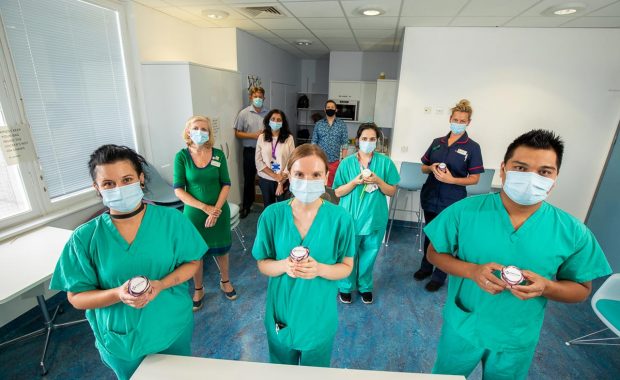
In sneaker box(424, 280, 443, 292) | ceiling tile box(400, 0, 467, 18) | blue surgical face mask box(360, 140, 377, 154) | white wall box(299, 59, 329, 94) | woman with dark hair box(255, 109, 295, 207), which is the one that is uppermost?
ceiling tile box(400, 0, 467, 18)

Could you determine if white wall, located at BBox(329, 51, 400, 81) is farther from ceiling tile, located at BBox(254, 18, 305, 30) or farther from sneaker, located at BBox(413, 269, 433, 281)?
sneaker, located at BBox(413, 269, 433, 281)

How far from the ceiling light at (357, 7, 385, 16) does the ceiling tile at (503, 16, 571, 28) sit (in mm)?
1440

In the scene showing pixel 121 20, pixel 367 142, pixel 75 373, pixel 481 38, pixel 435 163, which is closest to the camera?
pixel 75 373

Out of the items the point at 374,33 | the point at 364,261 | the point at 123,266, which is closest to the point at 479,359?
the point at 364,261

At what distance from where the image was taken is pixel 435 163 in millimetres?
2600

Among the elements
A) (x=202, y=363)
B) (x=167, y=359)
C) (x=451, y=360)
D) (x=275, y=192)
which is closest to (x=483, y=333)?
(x=451, y=360)

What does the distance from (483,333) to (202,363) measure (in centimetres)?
111

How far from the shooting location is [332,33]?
4.28 metres

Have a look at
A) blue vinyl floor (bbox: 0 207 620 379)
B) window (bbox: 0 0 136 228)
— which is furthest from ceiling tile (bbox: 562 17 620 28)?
window (bbox: 0 0 136 228)

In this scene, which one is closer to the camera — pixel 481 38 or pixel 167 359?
pixel 167 359

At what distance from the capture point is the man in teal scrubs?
3.56ft

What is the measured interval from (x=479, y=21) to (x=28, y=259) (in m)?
4.55

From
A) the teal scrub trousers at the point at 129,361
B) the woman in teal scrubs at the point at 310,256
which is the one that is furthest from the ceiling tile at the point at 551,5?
the teal scrub trousers at the point at 129,361

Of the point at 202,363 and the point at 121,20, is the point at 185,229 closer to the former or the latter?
the point at 202,363
